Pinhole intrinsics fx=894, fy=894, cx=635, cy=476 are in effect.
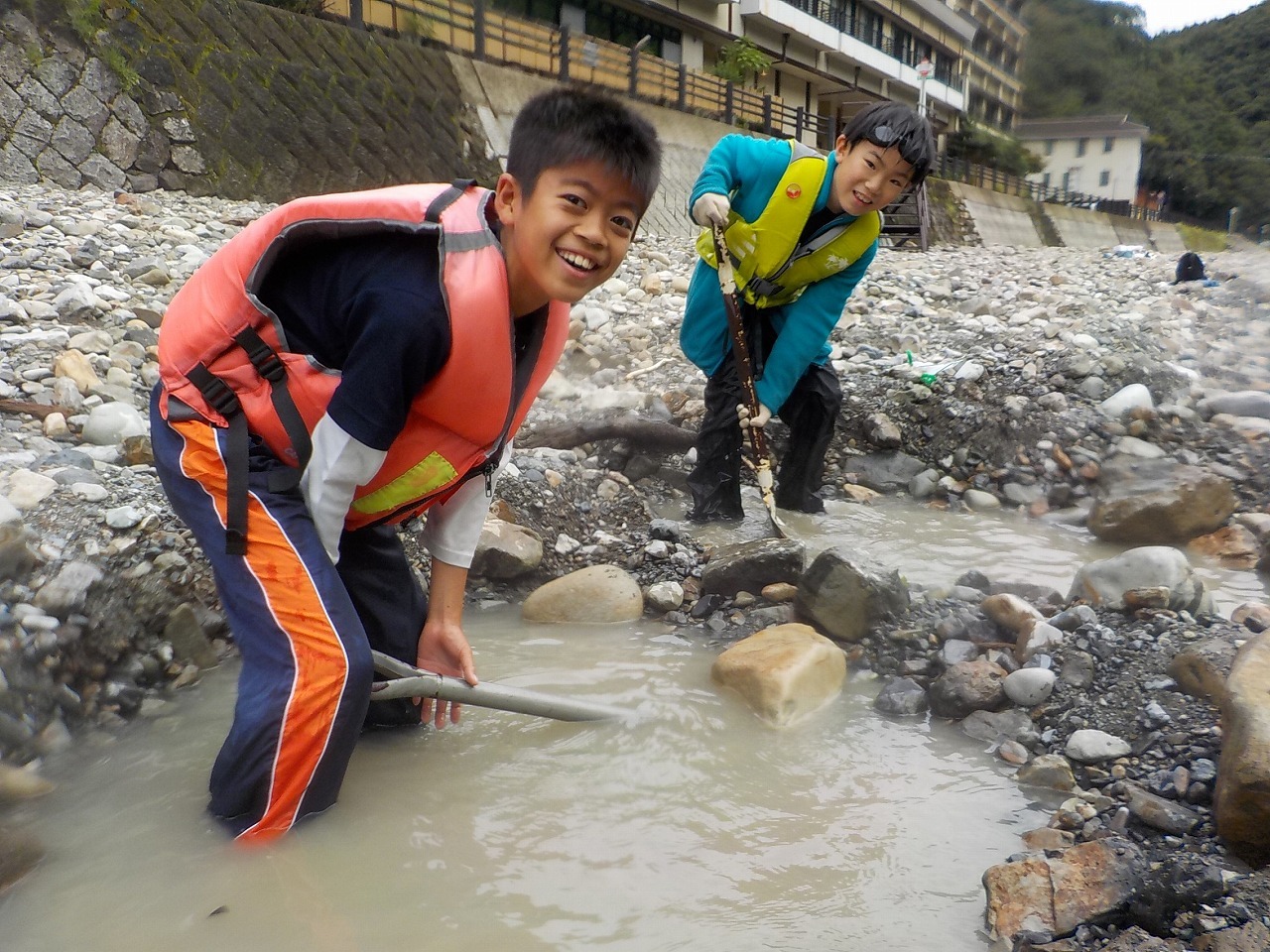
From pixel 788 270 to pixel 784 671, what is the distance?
170 cm

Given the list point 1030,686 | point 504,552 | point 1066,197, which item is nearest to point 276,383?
point 504,552

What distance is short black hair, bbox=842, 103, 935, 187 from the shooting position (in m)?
2.82

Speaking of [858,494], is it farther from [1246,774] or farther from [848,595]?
[1246,774]

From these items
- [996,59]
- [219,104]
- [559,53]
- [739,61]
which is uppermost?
[739,61]

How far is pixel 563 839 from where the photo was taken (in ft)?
5.74

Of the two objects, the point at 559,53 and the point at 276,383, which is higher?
the point at 559,53

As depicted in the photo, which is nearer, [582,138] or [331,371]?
[582,138]

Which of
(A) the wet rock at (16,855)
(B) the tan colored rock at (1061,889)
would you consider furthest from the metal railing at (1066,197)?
(A) the wet rock at (16,855)

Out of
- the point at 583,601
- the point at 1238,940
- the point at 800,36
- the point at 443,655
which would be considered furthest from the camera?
the point at 800,36

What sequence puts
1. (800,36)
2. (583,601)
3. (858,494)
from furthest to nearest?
(800,36) → (858,494) → (583,601)

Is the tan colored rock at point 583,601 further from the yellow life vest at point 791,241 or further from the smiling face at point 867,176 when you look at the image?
the smiling face at point 867,176

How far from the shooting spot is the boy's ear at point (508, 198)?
1637 millimetres

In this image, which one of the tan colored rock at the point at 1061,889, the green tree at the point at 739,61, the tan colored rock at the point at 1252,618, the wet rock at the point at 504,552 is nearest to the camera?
the tan colored rock at the point at 1061,889

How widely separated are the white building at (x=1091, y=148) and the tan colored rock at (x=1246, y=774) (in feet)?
12.1
